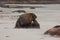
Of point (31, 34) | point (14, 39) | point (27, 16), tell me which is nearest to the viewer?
point (14, 39)

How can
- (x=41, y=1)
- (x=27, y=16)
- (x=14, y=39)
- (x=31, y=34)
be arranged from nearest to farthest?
(x=14, y=39)
(x=31, y=34)
(x=27, y=16)
(x=41, y=1)

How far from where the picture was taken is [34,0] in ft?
90.8

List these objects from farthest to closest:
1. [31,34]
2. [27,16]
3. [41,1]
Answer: [41,1] → [27,16] → [31,34]

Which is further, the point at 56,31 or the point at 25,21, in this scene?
the point at 25,21

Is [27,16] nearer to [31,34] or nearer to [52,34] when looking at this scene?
[31,34]

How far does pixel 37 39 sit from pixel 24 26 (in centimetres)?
172

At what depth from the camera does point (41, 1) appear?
2738 cm

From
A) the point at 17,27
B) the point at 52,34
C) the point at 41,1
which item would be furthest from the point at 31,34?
the point at 41,1

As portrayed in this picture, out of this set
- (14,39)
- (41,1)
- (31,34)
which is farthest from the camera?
(41,1)

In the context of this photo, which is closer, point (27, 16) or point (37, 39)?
point (37, 39)

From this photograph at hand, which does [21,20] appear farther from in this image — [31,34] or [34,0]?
[34,0]

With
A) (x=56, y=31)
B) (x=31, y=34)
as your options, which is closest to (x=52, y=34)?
(x=56, y=31)

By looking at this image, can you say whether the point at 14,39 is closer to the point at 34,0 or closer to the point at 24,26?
the point at 24,26

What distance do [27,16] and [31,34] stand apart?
841 millimetres
